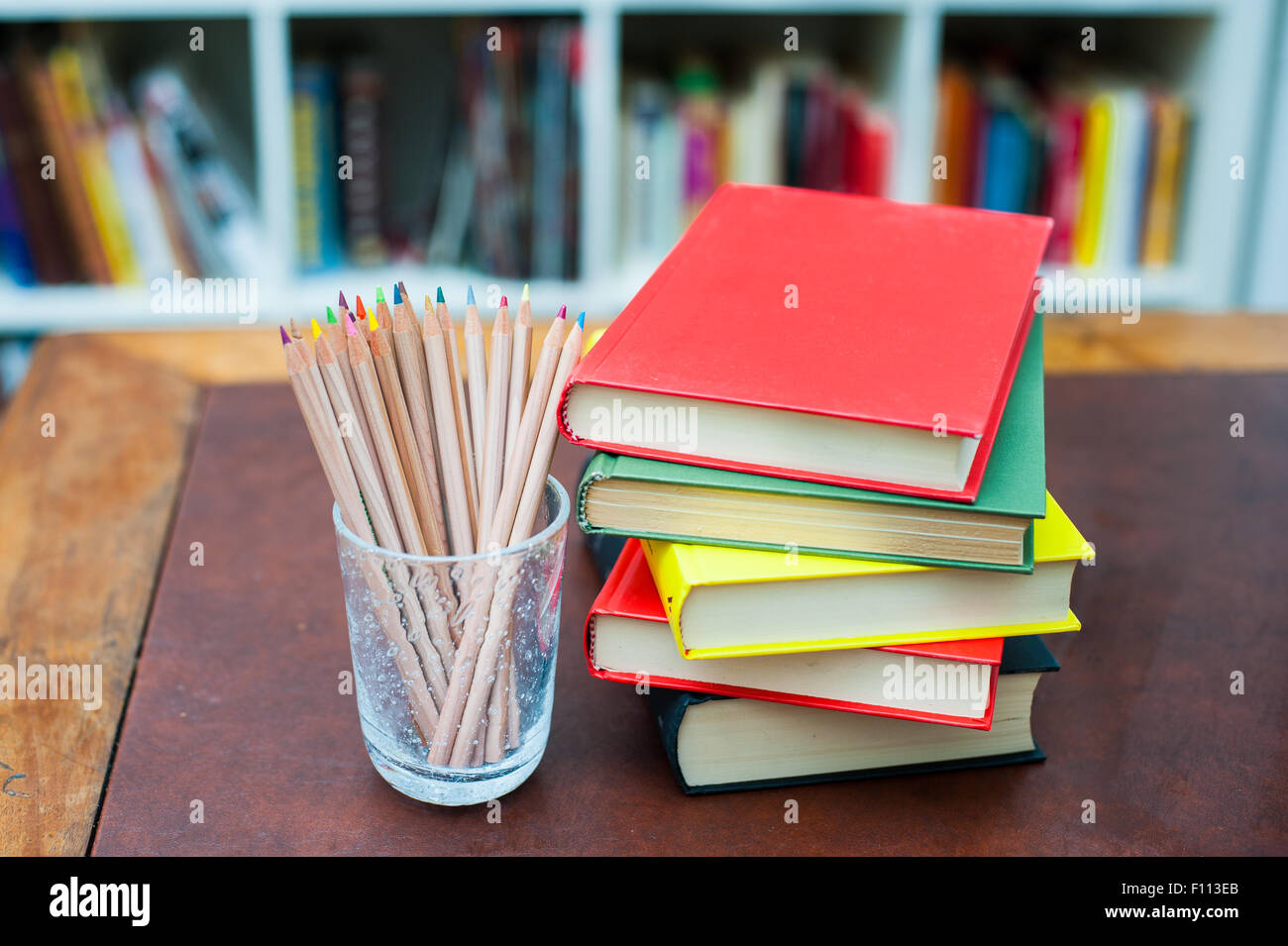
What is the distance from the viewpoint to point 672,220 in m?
1.95

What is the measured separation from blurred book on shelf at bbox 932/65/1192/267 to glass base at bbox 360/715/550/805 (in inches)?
61.8

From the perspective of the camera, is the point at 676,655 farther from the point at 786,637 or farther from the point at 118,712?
the point at 118,712

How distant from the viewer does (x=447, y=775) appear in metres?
0.56

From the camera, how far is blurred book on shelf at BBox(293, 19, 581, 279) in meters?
1.81

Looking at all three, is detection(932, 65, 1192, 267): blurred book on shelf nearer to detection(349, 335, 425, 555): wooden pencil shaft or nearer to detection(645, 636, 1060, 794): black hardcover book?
detection(645, 636, 1060, 794): black hardcover book

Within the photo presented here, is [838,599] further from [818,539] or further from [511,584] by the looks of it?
[511,584]

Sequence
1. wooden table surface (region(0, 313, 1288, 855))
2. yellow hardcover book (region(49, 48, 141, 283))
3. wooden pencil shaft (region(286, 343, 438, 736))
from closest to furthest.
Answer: wooden pencil shaft (region(286, 343, 438, 736))
wooden table surface (region(0, 313, 1288, 855))
yellow hardcover book (region(49, 48, 141, 283))

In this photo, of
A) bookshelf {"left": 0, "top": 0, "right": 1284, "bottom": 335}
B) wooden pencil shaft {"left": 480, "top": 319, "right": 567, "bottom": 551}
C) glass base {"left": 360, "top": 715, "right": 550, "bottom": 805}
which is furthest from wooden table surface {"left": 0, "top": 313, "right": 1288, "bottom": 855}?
bookshelf {"left": 0, "top": 0, "right": 1284, "bottom": 335}

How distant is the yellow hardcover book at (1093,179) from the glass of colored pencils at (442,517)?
1.60 meters

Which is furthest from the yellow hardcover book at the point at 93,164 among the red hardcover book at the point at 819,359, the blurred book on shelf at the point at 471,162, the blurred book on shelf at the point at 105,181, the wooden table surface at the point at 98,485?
the red hardcover book at the point at 819,359

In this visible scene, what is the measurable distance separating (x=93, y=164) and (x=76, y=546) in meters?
1.16

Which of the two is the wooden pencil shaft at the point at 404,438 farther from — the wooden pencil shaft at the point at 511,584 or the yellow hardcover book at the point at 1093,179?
the yellow hardcover book at the point at 1093,179

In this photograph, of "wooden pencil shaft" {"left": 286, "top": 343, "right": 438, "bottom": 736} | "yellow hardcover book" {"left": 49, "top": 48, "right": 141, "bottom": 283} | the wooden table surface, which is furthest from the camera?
"yellow hardcover book" {"left": 49, "top": 48, "right": 141, "bottom": 283}
